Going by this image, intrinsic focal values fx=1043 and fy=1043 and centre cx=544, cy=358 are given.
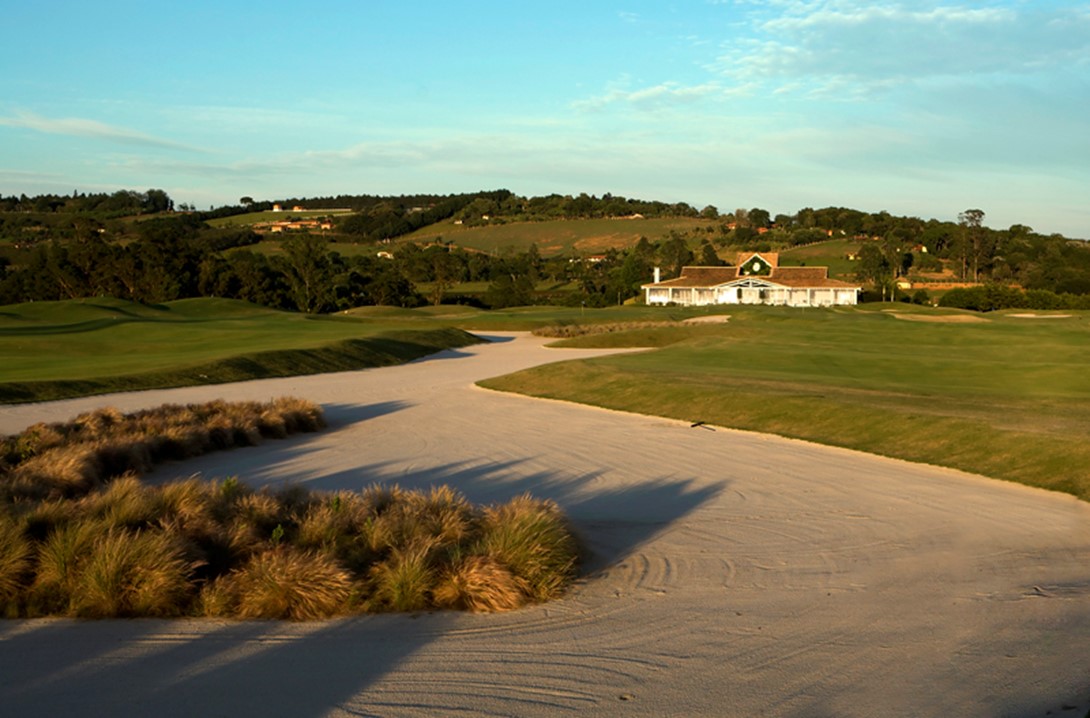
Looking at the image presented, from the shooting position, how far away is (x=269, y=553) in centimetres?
829

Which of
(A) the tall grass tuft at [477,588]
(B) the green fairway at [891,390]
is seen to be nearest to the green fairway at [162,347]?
(B) the green fairway at [891,390]

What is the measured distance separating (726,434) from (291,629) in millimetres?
12709

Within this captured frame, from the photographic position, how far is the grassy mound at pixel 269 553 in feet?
25.2

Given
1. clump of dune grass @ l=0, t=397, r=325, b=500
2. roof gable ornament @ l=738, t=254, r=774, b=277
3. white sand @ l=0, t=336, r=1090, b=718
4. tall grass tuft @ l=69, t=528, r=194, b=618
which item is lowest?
clump of dune grass @ l=0, t=397, r=325, b=500

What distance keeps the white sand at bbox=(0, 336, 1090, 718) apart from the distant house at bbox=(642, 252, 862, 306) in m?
89.3

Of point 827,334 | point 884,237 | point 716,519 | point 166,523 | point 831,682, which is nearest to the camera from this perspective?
point 831,682

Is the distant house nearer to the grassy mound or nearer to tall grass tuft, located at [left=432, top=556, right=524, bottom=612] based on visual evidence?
the grassy mound

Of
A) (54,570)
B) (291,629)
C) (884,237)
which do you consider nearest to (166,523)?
(54,570)

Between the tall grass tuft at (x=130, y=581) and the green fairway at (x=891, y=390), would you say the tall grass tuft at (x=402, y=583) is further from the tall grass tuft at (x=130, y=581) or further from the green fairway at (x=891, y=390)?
the green fairway at (x=891, y=390)

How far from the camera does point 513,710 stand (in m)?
6.06

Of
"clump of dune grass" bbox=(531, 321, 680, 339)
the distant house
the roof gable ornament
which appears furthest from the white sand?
the roof gable ornament

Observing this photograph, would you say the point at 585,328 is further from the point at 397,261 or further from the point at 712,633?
the point at 397,261

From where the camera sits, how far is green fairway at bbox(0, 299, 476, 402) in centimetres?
2684

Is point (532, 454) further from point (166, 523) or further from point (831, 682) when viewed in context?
point (831, 682)
